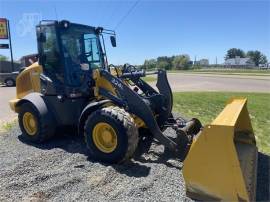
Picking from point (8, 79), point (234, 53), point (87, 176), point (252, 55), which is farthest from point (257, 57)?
point (87, 176)

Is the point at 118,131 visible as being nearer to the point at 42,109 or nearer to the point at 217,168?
the point at 217,168

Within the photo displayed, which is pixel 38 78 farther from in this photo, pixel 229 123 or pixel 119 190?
pixel 229 123

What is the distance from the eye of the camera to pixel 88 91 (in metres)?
6.84

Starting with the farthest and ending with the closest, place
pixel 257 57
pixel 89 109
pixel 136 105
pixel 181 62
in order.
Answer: pixel 257 57 < pixel 181 62 < pixel 89 109 < pixel 136 105

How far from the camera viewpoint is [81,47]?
24.1 ft

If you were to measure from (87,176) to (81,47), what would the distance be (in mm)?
3200

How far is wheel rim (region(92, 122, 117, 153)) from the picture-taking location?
579cm

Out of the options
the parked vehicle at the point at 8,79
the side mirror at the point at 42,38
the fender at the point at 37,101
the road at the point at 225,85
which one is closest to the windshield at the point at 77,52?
the side mirror at the point at 42,38

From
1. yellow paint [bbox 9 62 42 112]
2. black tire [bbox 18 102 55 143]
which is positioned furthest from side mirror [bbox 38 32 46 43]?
black tire [bbox 18 102 55 143]

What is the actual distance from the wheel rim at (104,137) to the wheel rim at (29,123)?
2.05 m

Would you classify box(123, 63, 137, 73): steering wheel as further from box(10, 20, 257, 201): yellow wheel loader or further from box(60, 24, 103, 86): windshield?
box(60, 24, 103, 86): windshield

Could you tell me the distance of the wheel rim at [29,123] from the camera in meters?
7.39

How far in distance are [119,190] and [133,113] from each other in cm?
179

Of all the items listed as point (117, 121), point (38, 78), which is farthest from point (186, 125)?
point (38, 78)
